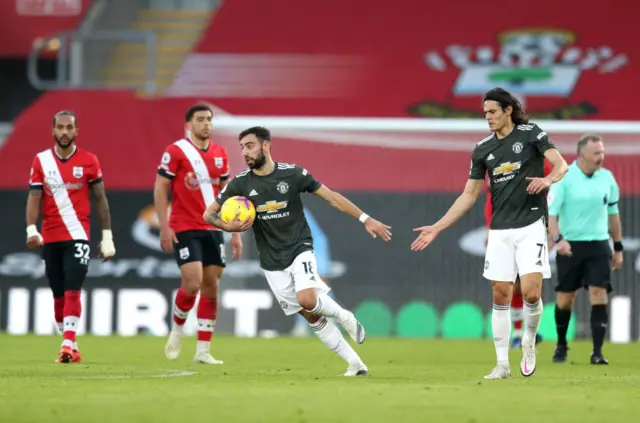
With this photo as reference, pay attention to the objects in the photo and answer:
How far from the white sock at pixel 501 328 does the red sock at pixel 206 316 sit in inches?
131

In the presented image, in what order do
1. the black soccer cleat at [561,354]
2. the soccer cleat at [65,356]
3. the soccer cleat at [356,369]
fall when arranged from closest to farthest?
1. the soccer cleat at [356,369]
2. the soccer cleat at [65,356]
3. the black soccer cleat at [561,354]

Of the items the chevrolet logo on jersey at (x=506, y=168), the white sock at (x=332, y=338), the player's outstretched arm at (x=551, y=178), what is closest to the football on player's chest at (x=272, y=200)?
the white sock at (x=332, y=338)

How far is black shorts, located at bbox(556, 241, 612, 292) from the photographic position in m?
13.3

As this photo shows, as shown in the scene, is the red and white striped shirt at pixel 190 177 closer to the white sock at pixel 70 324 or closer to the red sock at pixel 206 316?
the red sock at pixel 206 316

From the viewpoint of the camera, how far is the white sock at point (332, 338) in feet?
32.8

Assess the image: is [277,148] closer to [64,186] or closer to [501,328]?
[64,186]

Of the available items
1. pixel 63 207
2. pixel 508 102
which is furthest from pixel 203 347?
pixel 508 102

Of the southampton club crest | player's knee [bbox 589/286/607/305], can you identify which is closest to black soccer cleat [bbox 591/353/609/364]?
player's knee [bbox 589/286/607/305]

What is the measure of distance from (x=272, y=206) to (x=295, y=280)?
61 centimetres

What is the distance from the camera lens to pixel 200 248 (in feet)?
40.6

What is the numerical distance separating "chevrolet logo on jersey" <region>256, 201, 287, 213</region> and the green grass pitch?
47.7 inches

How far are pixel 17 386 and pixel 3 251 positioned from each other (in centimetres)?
1099

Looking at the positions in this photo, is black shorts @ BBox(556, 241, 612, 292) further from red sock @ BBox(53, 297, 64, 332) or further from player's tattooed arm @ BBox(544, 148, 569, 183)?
red sock @ BBox(53, 297, 64, 332)

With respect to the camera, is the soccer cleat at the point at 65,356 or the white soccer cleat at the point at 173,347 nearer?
the soccer cleat at the point at 65,356
